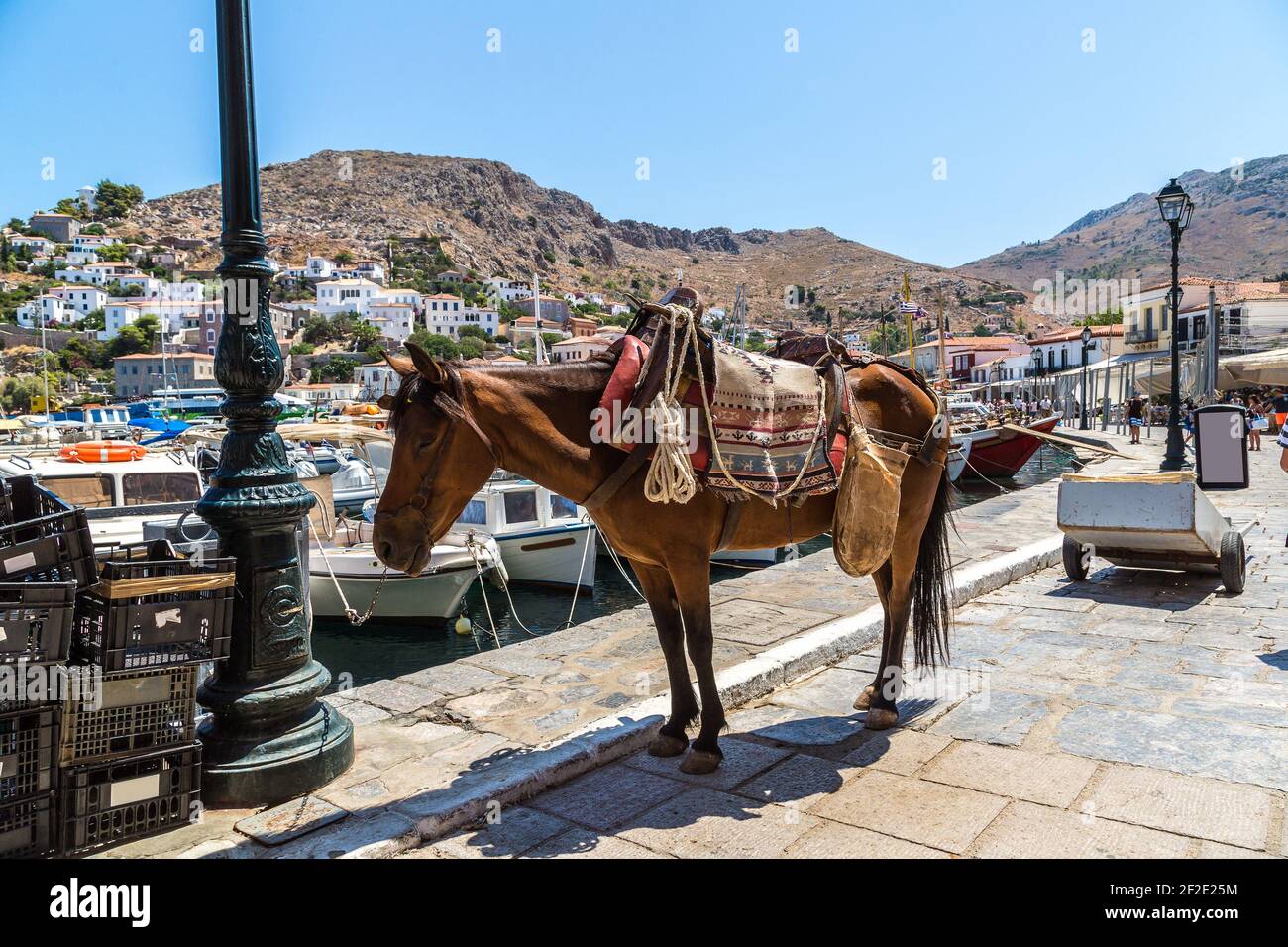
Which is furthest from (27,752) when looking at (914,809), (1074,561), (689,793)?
(1074,561)

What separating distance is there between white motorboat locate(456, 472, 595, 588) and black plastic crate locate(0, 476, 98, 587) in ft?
37.5

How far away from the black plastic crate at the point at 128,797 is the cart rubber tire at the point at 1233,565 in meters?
7.68

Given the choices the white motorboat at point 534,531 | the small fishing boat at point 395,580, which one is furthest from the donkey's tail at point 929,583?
the white motorboat at point 534,531

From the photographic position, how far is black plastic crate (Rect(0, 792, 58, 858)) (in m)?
2.91

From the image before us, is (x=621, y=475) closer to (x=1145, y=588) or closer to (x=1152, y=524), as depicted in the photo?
(x=1152, y=524)

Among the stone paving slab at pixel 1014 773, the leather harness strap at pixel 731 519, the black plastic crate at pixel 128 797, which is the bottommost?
the stone paving slab at pixel 1014 773

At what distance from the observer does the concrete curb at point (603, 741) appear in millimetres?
3367

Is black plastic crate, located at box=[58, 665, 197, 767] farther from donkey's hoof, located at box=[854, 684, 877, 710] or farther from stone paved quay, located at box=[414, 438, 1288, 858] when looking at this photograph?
donkey's hoof, located at box=[854, 684, 877, 710]

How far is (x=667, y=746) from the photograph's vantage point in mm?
4055

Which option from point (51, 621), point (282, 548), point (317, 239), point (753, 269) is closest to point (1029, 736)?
point (282, 548)

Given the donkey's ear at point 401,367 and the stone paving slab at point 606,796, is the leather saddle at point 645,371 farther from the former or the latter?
the stone paving slab at point 606,796

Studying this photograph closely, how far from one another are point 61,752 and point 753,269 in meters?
198

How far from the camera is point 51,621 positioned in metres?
2.95

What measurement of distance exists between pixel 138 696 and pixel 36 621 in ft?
1.68
